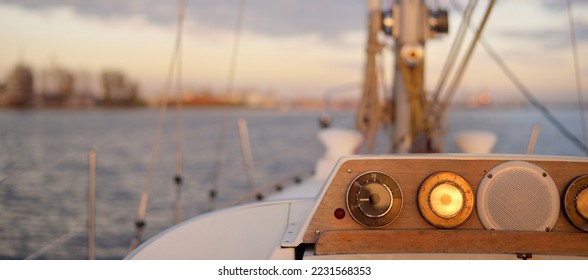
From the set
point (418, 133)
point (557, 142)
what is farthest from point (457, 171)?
point (557, 142)

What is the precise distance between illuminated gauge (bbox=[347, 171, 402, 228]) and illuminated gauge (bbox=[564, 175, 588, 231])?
2.65ft

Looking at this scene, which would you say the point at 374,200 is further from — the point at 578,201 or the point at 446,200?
the point at 578,201

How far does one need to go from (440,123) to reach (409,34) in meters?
1.02

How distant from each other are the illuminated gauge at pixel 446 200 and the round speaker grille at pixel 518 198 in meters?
0.07

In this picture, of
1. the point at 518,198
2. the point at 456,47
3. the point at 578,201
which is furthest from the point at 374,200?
the point at 456,47

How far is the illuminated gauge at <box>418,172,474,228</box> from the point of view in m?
2.95

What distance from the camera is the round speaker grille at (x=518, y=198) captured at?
116 inches

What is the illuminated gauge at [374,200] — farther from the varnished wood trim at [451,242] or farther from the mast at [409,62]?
the mast at [409,62]

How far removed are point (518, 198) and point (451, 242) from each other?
15.2 inches

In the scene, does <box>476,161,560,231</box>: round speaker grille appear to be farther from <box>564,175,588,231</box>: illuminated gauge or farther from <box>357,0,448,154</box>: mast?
<box>357,0,448,154</box>: mast

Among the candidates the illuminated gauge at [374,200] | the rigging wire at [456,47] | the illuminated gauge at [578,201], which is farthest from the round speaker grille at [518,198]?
the rigging wire at [456,47]

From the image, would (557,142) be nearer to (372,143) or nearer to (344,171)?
(372,143)

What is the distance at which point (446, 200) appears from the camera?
2.98 meters
